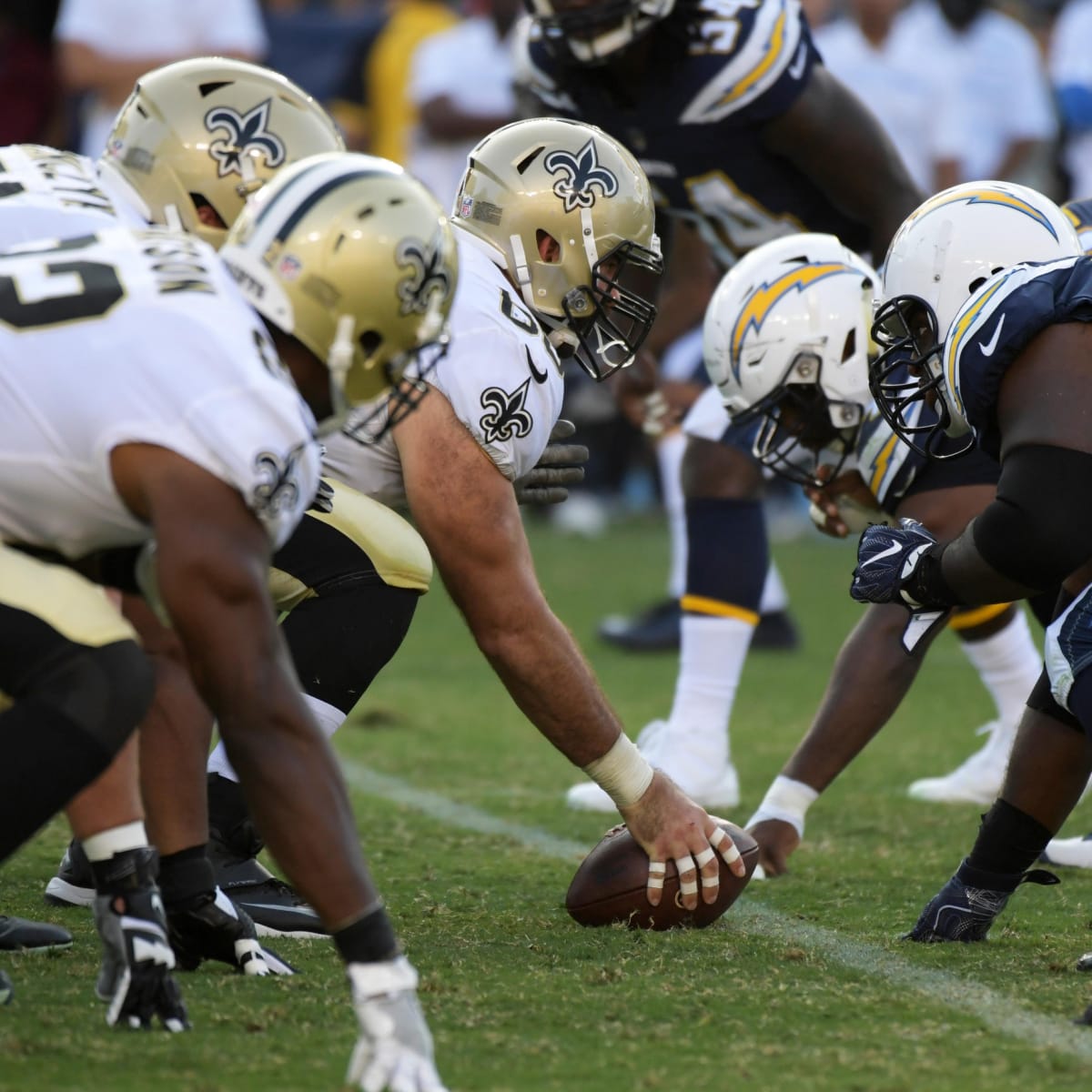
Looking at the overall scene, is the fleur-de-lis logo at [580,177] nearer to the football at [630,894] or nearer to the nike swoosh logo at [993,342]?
the nike swoosh logo at [993,342]

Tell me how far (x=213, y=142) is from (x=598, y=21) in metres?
1.71

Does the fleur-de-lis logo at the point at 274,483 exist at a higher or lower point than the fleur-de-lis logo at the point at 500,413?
higher

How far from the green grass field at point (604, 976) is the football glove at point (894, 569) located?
0.62 metres

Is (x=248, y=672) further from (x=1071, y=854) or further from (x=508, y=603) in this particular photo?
(x=1071, y=854)

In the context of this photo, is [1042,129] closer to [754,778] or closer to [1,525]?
[754,778]

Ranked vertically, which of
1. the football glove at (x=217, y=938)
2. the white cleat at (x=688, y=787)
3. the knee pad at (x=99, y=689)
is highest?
the knee pad at (x=99, y=689)

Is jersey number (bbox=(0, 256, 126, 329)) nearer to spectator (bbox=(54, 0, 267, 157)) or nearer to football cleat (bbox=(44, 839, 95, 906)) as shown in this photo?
football cleat (bbox=(44, 839, 95, 906))

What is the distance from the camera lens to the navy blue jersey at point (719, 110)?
5.07 metres

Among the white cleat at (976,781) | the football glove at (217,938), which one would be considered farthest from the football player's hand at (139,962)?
the white cleat at (976,781)

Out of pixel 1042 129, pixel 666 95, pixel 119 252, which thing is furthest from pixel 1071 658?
pixel 1042 129

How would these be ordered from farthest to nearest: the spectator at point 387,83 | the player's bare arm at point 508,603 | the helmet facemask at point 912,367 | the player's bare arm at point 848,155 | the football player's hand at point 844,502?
the spectator at point 387,83
the player's bare arm at point 848,155
the football player's hand at point 844,502
the helmet facemask at point 912,367
the player's bare arm at point 508,603

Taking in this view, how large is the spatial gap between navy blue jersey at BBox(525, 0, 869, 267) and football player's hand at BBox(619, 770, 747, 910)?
227 cm

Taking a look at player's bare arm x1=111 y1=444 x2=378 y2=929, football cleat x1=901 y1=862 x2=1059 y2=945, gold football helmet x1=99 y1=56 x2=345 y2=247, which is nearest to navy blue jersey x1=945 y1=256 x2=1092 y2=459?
football cleat x1=901 y1=862 x2=1059 y2=945

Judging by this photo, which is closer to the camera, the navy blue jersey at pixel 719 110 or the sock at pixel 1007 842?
the sock at pixel 1007 842
